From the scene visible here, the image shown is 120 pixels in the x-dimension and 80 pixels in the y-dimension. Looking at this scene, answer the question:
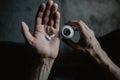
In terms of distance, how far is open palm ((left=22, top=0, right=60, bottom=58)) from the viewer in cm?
118

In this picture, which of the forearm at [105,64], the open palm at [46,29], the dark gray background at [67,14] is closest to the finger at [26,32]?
the open palm at [46,29]

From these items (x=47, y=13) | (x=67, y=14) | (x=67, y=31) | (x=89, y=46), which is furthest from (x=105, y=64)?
(x=67, y=14)

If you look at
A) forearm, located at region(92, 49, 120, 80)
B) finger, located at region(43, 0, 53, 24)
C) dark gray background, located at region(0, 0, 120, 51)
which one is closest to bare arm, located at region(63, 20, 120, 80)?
forearm, located at region(92, 49, 120, 80)

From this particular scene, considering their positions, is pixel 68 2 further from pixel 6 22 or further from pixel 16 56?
pixel 16 56

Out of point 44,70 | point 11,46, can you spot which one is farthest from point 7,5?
point 44,70

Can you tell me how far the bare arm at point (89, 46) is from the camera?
1164 millimetres

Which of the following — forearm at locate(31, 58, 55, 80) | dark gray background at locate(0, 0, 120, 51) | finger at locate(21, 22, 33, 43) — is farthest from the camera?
dark gray background at locate(0, 0, 120, 51)

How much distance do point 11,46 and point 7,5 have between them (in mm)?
378

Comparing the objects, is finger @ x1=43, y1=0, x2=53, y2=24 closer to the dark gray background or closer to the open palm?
the open palm

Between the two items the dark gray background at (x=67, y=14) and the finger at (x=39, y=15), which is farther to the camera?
the dark gray background at (x=67, y=14)

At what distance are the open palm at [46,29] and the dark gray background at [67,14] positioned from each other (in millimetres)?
469

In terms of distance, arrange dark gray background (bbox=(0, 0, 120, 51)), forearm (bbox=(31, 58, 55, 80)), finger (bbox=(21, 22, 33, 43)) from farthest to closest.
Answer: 1. dark gray background (bbox=(0, 0, 120, 51))
2. forearm (bbox=(31, 58, 55, 80))
3. finger (bbox=(21, 22, 33, 43))

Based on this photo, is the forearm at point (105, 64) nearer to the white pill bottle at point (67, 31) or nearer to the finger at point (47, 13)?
the white pill bottle at point (67, 31)

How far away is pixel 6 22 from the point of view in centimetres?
163
